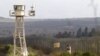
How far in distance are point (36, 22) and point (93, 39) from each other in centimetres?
4210

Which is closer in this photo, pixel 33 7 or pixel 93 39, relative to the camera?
pixel 33 7

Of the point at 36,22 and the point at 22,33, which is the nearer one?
the point at 22,33

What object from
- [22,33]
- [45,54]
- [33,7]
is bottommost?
[45,54]

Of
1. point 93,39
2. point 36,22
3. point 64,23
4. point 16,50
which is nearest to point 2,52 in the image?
point 16,50

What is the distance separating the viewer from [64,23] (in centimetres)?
6309

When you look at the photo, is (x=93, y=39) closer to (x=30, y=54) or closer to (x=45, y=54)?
(x=45, y=54)

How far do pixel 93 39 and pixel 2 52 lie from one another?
9932 millimetres

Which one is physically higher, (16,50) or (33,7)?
(33,7)

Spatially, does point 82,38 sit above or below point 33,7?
below

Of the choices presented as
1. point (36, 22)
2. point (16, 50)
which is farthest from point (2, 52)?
point (36, 22)

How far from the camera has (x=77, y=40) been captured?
36.4 m

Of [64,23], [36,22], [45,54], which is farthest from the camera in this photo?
[36,22]

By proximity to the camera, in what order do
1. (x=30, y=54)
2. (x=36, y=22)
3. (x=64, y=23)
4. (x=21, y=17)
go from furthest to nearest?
(x=36, y=22)
(x=64, y=23)
(x=30, y=54)
(x=21, y=17)

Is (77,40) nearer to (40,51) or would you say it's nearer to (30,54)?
(40,51)
